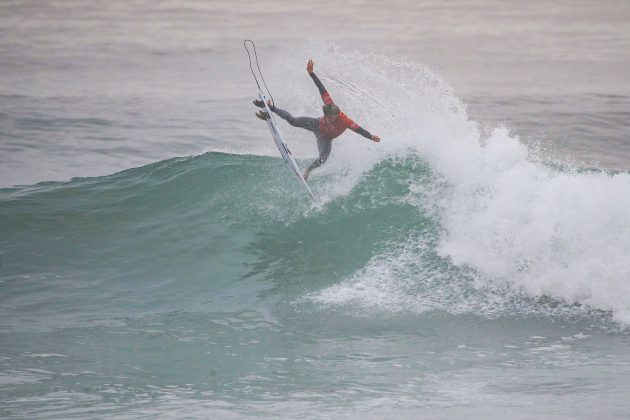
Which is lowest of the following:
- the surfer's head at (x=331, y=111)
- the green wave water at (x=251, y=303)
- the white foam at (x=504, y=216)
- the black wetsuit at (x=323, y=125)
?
the green wave water at (x=251, y=303)

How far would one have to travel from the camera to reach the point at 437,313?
34.9 feet

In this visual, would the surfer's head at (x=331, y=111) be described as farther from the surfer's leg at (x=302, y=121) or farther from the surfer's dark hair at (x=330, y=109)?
the surfer's leg at (x=302, y=121)

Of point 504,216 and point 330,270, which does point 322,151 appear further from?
point 504,216

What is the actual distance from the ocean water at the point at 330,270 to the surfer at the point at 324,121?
93cm

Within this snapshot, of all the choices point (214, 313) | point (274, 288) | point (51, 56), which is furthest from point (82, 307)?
point (51, 56)

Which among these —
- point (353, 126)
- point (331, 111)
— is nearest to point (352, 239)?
point (353, 126)

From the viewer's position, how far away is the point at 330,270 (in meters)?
→ 12.0

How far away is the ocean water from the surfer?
0.93 metres

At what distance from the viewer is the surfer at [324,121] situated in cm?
1222

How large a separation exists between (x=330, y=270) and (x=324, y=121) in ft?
7.18

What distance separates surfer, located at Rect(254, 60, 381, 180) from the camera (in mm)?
12219

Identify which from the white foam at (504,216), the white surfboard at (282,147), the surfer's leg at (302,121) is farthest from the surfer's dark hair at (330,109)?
the white foam at (504,216)

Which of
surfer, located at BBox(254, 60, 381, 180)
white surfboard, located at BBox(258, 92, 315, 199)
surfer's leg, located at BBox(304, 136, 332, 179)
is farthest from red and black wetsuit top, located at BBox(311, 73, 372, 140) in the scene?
white surfboard, located at BBox(258, 92, 315, 199)

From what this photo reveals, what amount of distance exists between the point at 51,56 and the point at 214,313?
23.7m
